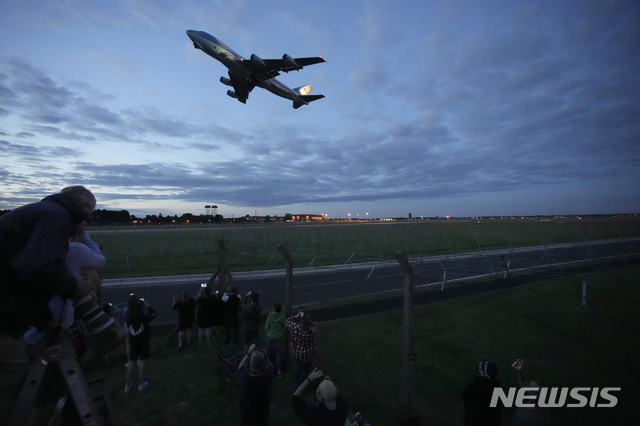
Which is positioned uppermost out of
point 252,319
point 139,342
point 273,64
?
point 273,64

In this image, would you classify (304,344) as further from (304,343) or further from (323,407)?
(323,407)

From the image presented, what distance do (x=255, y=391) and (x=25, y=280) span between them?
3055 mm

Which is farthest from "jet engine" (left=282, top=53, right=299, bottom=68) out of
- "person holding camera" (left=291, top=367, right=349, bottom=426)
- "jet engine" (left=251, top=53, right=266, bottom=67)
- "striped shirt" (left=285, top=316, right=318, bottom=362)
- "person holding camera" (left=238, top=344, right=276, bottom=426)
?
"person holding camera" (left=291, top=367, right=349, bottom=426)

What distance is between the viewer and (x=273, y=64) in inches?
729

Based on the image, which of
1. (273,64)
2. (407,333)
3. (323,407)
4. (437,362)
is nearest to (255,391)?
(323,407)

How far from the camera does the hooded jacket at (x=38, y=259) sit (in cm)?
169

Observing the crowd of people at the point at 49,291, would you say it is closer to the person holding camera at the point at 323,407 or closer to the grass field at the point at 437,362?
the person holding camera at the point at 323,407

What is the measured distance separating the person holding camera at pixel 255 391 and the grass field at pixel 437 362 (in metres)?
1.41

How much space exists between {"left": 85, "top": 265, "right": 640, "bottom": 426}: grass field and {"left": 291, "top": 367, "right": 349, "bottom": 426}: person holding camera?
2033 millimetres

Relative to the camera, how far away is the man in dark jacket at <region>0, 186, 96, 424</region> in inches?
66.9

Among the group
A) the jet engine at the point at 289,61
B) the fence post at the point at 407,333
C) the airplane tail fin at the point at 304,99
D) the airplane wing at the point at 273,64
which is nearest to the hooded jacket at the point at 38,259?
the fence post at the point at 407,333

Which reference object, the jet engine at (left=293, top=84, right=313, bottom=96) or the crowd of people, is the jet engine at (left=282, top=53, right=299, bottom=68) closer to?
the jet engine at (left=293, top=84, right=313, bottom=96)

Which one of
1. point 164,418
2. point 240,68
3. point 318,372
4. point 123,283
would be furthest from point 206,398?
point 240,68

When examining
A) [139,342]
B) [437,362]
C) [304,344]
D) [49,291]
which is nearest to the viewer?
[49,291]
